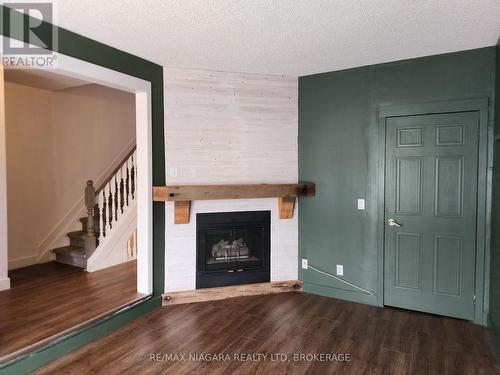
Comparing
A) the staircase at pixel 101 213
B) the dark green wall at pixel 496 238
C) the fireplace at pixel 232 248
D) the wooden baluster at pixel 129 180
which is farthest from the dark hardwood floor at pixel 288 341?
the wooden baluster at pixel 129 180

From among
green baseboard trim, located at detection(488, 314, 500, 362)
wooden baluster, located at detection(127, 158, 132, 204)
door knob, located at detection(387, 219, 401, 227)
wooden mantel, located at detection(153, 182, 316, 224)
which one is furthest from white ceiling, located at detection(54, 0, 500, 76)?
green baseboard trim, located at detection(488, 314, 500, 362)

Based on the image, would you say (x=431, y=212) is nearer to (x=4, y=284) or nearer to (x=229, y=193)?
(x=229, y=193)

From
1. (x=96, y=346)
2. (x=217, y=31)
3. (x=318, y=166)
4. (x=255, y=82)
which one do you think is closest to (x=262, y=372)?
(x=96, y=346)

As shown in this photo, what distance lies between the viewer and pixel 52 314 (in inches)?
116

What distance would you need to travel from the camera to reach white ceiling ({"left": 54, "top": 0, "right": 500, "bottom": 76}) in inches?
88.2

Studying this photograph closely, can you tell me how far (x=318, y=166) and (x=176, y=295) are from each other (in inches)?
86.4

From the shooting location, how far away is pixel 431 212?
329cm

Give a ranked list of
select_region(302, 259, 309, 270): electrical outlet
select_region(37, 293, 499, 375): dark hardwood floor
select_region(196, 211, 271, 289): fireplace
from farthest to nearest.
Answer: select_region(302, 259, 309, 270): electrical outlet
select_region(196, 211, 271, 289): fireplace
select_region(37, 293, 499, 375): dark hardwood floor

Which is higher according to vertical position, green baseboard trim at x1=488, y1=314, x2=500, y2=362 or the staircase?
the staircase

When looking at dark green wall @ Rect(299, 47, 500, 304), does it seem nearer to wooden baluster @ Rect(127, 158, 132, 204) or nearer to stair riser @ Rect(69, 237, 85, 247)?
wooden baluster @ Rect(127, 158, 132, 204)

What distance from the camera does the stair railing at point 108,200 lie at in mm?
4527

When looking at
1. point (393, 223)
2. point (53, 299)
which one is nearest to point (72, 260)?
point (53, 299)

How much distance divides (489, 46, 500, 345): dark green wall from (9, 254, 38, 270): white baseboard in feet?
17.6

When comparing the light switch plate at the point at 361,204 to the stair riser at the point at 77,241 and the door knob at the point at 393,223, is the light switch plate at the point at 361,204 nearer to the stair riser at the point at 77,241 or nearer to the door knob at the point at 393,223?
the door knob at the point at 393,223
